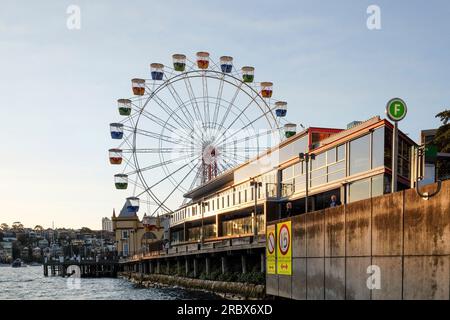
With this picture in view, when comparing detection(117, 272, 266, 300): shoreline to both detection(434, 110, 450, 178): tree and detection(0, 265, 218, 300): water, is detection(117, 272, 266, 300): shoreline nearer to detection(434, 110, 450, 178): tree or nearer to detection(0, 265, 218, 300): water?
detection(0, 265, 218, 300): water

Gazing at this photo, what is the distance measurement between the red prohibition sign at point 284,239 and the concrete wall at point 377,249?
1.05m

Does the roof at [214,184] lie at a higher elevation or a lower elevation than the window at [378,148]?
lower

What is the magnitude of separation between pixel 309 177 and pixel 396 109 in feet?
78.0

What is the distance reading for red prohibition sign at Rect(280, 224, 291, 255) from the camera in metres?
28.0

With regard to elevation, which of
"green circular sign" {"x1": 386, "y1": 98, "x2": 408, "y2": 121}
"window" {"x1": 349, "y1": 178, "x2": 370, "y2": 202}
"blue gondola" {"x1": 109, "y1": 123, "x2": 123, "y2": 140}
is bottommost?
"window" {"x1": 349, "y1": 178, "x2": 370, "y2": 202}

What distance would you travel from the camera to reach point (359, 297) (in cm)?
1980

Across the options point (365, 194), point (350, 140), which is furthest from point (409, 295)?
point (350, 140)

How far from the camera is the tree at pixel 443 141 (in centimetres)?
4625

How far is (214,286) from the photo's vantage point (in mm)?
48719

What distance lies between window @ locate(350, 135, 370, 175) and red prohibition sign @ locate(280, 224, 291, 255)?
660cm

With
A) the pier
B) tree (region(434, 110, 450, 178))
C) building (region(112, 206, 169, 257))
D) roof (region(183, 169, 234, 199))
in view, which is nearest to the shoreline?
roof (region(183, 169, 234, 199))

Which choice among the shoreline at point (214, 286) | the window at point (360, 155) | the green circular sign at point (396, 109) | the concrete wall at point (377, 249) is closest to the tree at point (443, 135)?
the window at point (360, 155)

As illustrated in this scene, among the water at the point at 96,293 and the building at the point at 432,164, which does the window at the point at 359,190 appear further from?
the water at the point at 96,293
